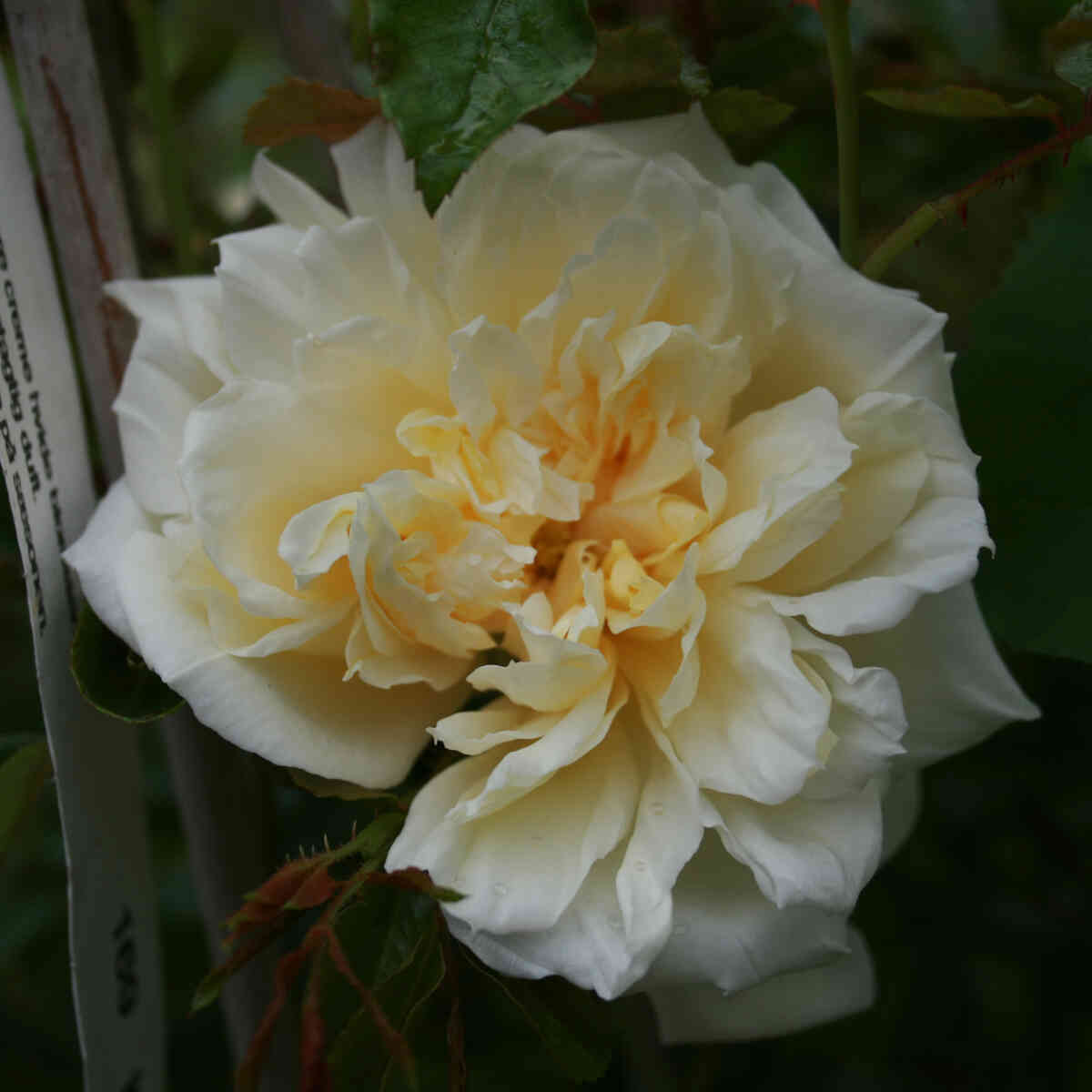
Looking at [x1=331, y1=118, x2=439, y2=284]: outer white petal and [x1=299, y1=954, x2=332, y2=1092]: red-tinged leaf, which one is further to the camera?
[x1=331, y1=118, x2=439, y2=284]: outer white petal

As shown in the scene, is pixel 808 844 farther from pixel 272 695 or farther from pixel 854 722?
pixel 272 695

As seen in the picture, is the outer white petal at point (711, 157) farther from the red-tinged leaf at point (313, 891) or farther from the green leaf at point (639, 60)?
the red-tinged leaf at point (313, 891)

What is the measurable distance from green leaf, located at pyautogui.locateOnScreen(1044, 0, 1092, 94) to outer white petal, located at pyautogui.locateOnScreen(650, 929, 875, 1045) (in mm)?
336

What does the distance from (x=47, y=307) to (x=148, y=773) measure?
0.51m

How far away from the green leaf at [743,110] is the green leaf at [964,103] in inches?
1.4

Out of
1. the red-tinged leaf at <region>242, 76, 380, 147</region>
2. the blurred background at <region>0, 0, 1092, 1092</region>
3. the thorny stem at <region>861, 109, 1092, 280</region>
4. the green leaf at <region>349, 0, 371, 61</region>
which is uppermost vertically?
the green leaf at <region>349, 0, 371, 61</region>

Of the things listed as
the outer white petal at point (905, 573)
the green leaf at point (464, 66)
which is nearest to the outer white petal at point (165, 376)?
the green leaf at point (464, 66)

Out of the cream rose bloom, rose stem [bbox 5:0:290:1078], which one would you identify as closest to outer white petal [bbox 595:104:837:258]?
the cream rose bloom

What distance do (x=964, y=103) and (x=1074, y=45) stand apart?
0.04 m

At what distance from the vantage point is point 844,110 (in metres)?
0.44

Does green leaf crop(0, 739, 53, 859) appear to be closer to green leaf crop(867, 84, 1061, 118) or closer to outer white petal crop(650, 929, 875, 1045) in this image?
outer white petal crop(650, 929, 875, 1045)

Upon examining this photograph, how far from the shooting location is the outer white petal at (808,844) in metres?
0.37

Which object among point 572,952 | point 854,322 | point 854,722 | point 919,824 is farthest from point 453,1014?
point 919,824

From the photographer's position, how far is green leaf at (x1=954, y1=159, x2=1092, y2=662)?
0.46m
